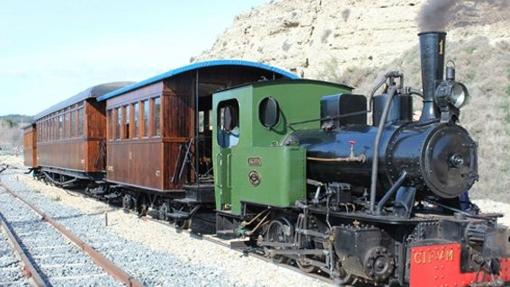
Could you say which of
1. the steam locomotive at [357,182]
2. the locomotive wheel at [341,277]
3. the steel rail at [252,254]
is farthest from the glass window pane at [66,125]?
the locomotive wheel at [341,277]

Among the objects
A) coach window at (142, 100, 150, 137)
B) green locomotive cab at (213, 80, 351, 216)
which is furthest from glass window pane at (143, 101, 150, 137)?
green locomotive cab at (213, 80, 351, 216)

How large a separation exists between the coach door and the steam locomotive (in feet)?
0.06

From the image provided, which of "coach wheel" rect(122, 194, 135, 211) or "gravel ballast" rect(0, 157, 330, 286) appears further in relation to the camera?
"coach wheel" rect(122, 194, 135, 211)

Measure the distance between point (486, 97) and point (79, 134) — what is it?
14.2 metres

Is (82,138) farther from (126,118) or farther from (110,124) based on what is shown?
(126,118)

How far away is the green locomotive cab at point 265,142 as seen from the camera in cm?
729

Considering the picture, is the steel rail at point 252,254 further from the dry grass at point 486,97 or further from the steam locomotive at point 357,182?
the dry grass at point 486,97

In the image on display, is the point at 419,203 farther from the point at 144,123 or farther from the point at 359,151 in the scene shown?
the point at 144,123

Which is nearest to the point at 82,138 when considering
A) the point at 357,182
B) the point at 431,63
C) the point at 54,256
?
the point at 54,256

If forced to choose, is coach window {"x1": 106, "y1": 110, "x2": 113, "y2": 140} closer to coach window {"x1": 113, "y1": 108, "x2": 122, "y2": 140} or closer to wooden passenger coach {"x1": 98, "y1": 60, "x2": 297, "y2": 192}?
coach window {"x1": 113, "y1": 108, "x2": 122, "y2": 140}

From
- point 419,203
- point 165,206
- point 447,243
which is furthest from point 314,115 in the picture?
point 165,206

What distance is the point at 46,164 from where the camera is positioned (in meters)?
25.1

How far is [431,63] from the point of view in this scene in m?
6.25

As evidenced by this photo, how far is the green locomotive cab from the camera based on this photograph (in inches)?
287
